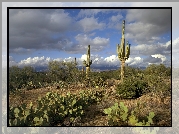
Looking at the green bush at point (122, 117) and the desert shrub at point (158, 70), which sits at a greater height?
the desert shrub at point (158, 70)

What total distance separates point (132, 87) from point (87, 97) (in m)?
1.19

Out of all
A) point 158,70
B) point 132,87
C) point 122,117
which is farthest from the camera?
point 132,87

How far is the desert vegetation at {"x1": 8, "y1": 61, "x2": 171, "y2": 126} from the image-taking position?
269 inches

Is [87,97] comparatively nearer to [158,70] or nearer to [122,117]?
[122,117]

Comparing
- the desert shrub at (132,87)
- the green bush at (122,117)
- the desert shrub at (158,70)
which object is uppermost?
the desert shrub at (158,70)

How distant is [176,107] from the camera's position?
23.6ft

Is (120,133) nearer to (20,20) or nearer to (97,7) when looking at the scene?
(97,7)

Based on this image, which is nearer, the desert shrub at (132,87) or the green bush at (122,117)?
the green bush at (122,117)

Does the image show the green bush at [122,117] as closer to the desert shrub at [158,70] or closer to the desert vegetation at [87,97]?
the desert vegetation at [87,97]

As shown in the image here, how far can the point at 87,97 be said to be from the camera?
307 inches

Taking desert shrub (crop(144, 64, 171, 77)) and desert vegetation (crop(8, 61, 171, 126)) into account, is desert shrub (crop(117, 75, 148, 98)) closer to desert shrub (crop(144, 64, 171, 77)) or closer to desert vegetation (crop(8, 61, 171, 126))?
desert vegetation (crop(8, 61, 171, 126))

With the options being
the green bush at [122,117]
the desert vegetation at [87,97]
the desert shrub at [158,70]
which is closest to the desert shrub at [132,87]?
the desert vegetation at [87,97]

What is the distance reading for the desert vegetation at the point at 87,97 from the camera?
22.4 ft

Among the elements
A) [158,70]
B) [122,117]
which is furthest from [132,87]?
[122,117]
